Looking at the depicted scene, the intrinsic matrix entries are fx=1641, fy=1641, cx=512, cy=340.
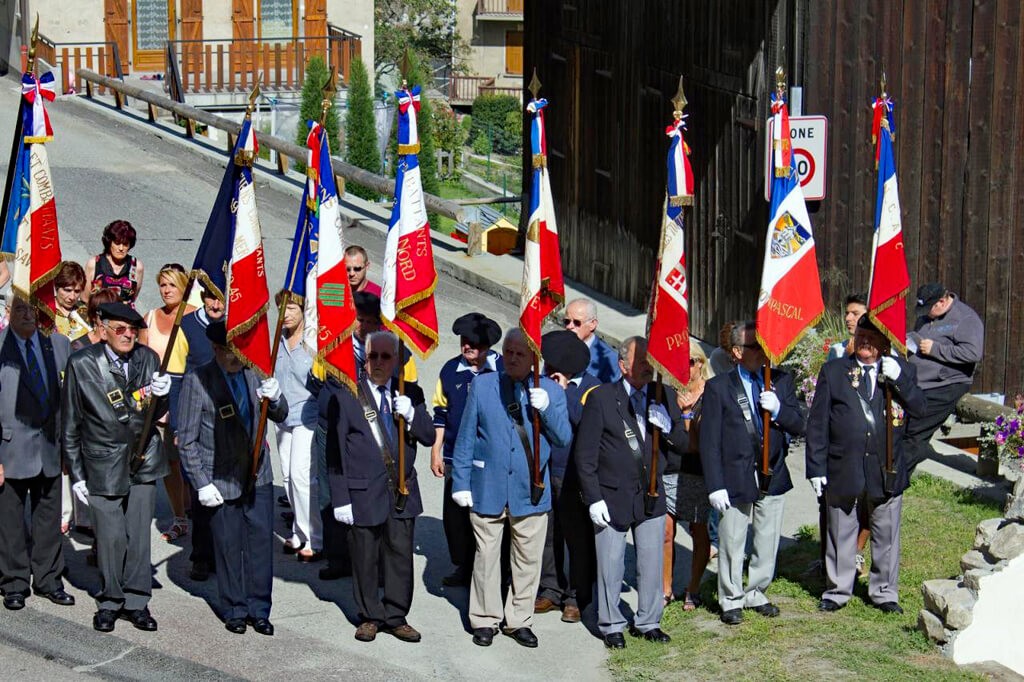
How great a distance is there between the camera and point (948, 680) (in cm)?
905

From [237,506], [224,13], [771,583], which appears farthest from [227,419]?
[224,13]

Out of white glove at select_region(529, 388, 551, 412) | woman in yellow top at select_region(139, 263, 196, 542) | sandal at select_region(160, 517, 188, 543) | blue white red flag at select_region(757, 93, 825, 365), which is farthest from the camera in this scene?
sandal at select_region(160, 517, 188, 543)

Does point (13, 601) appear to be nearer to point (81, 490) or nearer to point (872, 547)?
point (81, 490)

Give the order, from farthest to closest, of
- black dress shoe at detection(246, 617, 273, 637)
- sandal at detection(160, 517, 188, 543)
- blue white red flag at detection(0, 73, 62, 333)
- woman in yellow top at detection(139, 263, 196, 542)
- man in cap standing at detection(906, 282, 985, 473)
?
1. man in cap standing at detection(906, 282, 985, 473)
2. sandal at detection(160, 517, 188, 543)
3. woman in yellow top at detection(139, 263, 196, 542)
4. blue white red flag at detection(0, 73, 62, 333)
5. black dress shoe at detection(246, 617, 273, 637)

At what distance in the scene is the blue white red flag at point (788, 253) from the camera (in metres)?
9.98

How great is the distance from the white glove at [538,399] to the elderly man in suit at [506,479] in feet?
0.35

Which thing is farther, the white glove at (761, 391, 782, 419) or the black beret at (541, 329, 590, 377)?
the black beret at (541, 329, 590, 377)

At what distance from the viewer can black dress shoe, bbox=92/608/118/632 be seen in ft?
31.3

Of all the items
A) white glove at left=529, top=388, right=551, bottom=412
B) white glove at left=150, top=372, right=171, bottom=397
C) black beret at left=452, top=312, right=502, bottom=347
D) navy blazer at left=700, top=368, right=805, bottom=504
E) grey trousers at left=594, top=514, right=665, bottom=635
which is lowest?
grey trousers at left=594, top=514, right=665, bottom=635

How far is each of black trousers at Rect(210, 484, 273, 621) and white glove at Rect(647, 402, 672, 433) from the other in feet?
7.55

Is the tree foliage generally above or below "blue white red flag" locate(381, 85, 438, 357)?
below

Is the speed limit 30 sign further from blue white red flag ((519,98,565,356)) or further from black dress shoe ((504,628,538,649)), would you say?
black dress shoe ((504,628,538,649))

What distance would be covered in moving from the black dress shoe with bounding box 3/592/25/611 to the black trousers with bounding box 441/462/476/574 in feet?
8.55

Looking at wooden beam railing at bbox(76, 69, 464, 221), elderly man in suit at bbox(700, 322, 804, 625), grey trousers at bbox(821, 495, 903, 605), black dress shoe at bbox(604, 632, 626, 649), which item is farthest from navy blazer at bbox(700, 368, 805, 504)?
wooden beam railing at bbox(76, 69, 464, 221)
